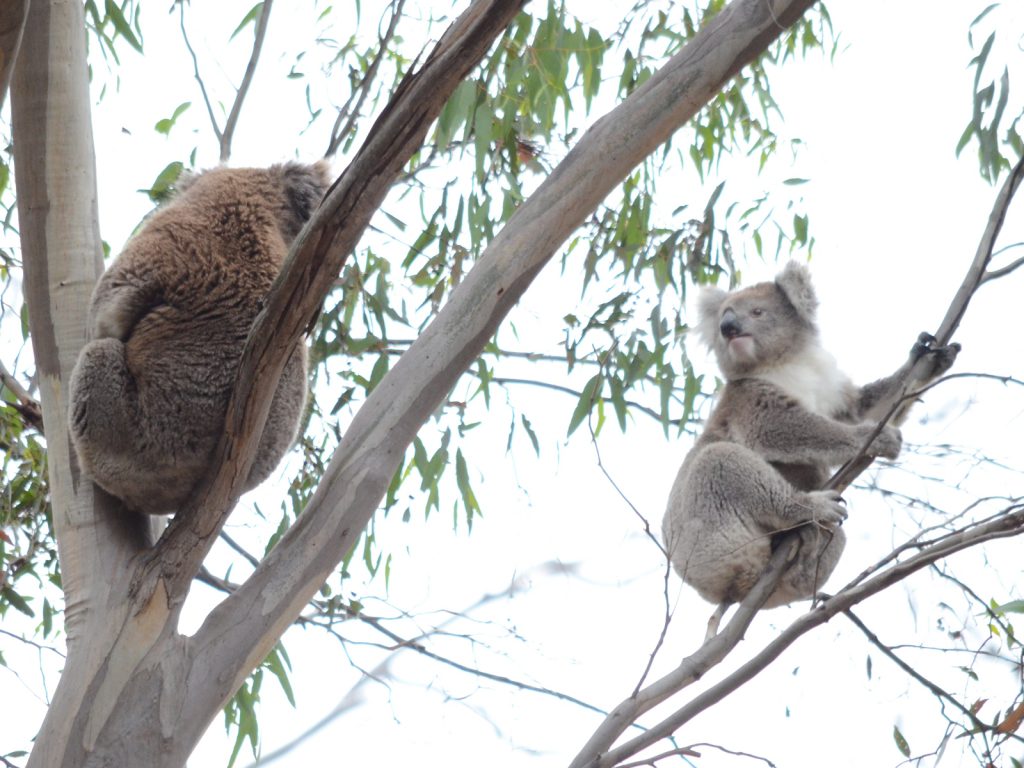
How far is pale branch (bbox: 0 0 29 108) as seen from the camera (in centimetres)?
161

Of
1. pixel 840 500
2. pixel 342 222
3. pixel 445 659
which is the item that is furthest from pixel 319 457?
pixel 342 222

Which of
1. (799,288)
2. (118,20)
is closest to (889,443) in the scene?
(799,288)

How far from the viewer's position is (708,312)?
4.05 m

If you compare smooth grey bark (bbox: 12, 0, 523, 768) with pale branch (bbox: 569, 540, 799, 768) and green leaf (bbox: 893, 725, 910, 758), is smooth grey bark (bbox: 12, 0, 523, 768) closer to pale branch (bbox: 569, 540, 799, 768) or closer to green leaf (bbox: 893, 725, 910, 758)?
pale branch (bbox: 569, 540, 799, 768)

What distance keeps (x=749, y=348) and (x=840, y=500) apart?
0.80m

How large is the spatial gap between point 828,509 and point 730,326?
34.5 inches

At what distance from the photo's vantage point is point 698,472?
11.3 feet

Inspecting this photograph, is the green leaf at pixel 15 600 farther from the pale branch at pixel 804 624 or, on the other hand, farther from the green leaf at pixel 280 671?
the pale branch at pixel 804 624

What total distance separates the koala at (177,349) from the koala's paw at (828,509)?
1.29m

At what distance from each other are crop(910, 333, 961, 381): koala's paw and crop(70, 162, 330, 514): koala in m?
1.47

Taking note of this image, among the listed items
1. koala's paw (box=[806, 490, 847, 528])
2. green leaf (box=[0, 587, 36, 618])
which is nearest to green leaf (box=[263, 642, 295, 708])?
green leaf (box=[0, 587, 36, 618])

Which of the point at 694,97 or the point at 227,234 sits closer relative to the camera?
the point at 694,97

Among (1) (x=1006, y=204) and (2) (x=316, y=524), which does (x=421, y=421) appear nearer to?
(2) (x=316, y=524)

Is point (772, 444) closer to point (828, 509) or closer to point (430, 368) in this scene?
point (828, 509)
